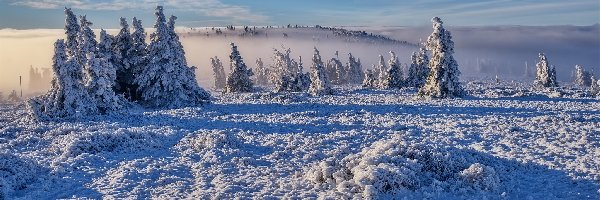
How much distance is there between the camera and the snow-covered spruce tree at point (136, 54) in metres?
49.0

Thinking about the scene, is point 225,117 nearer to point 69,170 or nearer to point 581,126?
point 69,170

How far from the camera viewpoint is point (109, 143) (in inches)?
901

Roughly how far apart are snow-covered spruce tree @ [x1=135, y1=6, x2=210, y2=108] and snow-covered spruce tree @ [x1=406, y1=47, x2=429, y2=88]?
38.6m

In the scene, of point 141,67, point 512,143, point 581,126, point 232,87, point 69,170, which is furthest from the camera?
point 232,87

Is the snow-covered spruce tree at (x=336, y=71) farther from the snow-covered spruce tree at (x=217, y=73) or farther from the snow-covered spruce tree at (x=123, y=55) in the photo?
the snow-covered spruce tree at (x=123, y=55)

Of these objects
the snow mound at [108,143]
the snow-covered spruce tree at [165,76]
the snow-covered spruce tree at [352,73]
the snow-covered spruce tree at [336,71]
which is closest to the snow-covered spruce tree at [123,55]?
the snow-covered spruce tree at [165,76]

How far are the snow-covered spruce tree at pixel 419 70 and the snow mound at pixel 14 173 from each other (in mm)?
59656

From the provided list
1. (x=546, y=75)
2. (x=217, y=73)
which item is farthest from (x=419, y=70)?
(x=217, y=73)

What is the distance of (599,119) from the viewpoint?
28.2 meters

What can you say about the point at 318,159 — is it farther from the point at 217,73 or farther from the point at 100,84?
the point at 217,73

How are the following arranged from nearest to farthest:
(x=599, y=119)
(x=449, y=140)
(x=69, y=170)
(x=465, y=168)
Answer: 1. (x=465, y=168)
2. (x=69, y=170)
3. (x=449, y=140)
4. (x=599, y=119)

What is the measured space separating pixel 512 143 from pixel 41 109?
3504cm

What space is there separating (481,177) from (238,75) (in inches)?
2428

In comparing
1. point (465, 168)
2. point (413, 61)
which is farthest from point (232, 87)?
point (465, 168)
